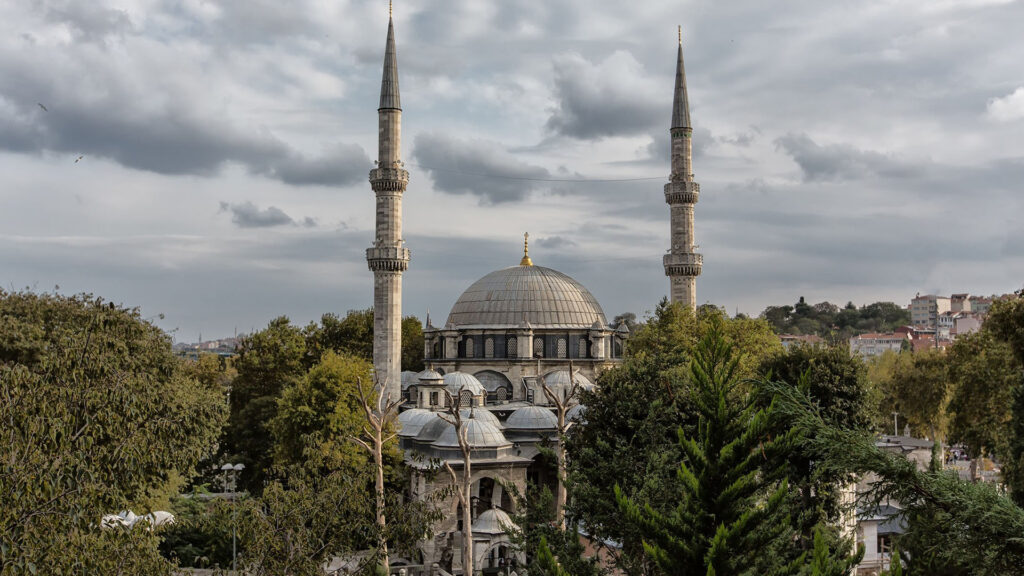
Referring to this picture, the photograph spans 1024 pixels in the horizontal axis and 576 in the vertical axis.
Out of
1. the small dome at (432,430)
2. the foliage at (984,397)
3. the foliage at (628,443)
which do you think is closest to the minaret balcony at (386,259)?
the small dome at (432,430)

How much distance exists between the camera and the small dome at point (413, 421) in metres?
32.4

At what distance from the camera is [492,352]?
1727 inches

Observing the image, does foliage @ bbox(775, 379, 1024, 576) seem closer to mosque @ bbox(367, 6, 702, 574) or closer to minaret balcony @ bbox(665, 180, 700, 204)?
mosque @ bbox(367, 6, 702, 574)

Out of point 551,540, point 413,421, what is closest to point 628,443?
point 551,540

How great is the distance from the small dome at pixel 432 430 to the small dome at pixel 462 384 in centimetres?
527

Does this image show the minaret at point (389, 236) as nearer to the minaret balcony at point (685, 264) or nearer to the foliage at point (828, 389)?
the minaret balcony at point (685, 264)

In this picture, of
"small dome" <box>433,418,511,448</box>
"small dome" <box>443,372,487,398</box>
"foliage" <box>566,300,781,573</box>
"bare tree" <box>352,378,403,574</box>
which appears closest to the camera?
"bare tree" <box>352,378,403,574</box>

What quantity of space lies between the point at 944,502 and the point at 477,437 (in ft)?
78.6

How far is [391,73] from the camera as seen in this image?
36.5m

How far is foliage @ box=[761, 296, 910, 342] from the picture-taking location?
121 meters

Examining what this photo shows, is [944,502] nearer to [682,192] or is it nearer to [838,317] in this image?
[682,192]

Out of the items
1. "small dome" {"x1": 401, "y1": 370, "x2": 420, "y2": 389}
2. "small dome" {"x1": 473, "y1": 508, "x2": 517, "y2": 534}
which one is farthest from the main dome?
"small dome" {"x1": 473, "y1": 508, "x2": 517, "y2": 534}

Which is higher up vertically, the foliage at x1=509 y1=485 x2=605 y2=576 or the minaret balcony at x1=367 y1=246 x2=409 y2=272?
the minaret balcony at x1=367 y1=246 x2=409 y2=272

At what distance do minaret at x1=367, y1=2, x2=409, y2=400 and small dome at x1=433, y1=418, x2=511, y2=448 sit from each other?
6.10m
